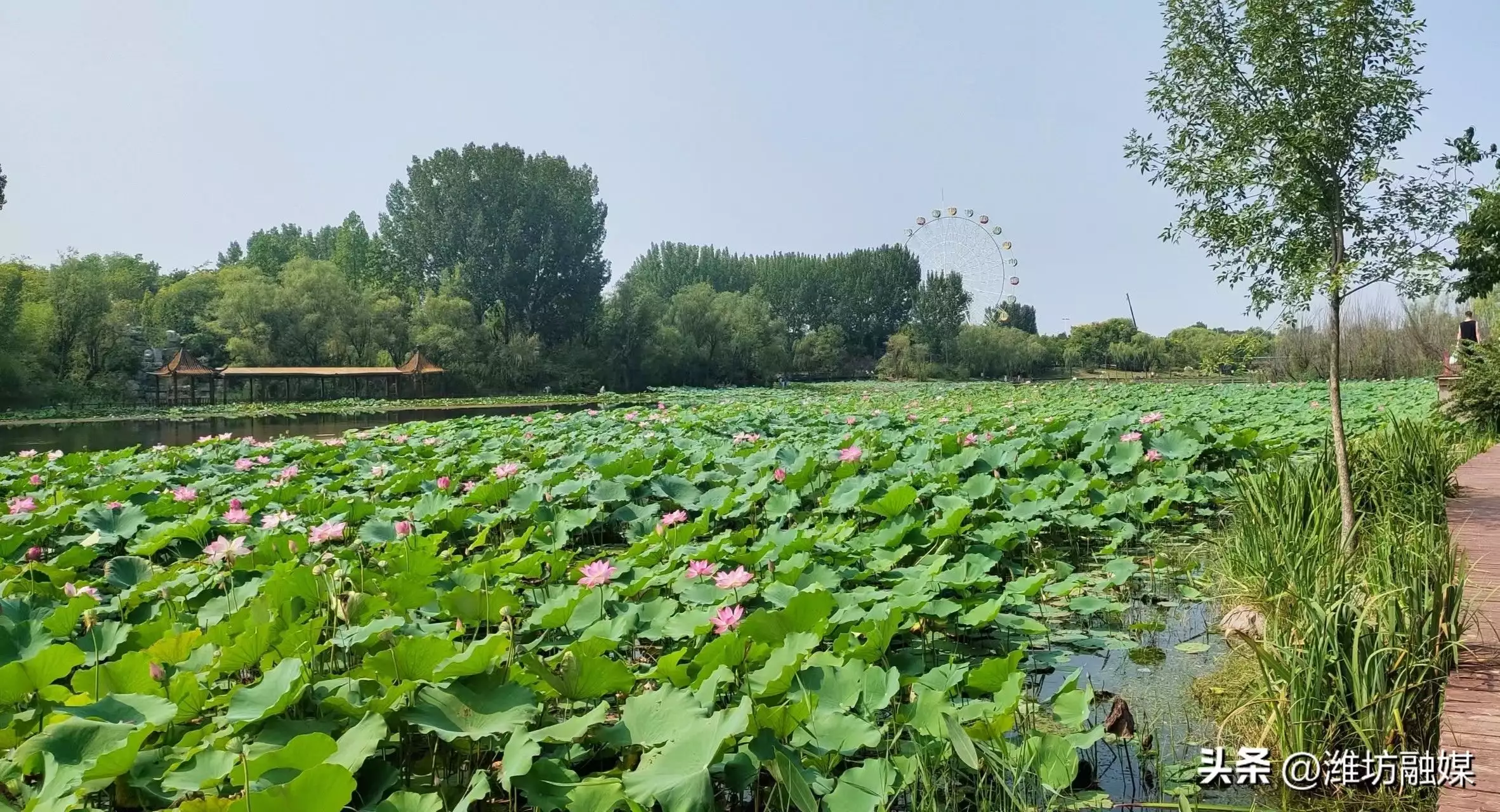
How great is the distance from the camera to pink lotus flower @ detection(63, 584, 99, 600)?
8.68 ft

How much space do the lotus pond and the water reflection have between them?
39.4 feet

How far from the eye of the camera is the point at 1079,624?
10.7 ft

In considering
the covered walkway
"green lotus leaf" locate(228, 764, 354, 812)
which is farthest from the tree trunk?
the covered walkway

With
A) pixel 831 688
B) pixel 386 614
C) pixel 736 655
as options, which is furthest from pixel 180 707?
pixel 831 688

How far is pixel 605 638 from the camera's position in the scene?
2.17 meters

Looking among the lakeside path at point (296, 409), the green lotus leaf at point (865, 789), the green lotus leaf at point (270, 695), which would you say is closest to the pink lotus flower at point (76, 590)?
the green lotus leaf at point (270, 695)

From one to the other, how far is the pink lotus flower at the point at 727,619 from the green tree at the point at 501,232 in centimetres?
3549

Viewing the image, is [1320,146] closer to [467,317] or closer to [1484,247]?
[1484,247]

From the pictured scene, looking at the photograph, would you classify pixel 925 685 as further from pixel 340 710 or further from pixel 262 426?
pixel 262 426

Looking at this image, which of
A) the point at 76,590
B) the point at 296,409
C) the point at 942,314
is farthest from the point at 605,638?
the point at 942,314

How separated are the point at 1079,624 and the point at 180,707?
2814mm

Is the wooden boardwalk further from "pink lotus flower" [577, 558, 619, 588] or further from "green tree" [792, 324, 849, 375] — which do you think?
"green tree" [792, 324, 849, 375]

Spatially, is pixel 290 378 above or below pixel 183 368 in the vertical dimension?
below

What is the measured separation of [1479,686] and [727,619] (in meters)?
1.85
